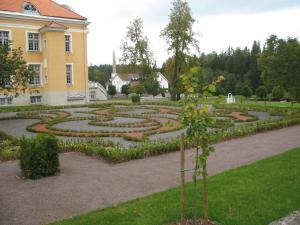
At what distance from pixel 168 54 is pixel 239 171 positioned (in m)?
36.6

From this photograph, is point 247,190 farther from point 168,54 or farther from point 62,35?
point 168,54

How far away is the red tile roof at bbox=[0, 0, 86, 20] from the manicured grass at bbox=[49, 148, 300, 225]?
32208 mm

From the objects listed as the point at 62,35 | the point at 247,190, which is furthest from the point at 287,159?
the point at 62,35

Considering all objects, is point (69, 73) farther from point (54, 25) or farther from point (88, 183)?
point (88, 183)

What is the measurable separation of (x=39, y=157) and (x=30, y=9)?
3025 centimetres

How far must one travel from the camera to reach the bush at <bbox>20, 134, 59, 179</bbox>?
30.6 ft

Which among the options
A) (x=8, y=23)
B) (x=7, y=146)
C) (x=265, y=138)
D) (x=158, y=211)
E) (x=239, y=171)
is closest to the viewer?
(x=158, y=211)

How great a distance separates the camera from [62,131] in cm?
1703

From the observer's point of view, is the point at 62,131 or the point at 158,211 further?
the point at 62,131

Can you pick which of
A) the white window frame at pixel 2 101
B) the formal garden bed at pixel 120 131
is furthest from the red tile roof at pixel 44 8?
the formal garden bed at pixel 120 131

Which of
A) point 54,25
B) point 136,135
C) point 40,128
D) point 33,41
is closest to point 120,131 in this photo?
point 136,135

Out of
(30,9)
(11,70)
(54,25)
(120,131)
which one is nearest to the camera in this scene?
(120,131)

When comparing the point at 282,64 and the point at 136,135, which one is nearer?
the point at 136,135

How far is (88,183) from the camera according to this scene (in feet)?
28.7
